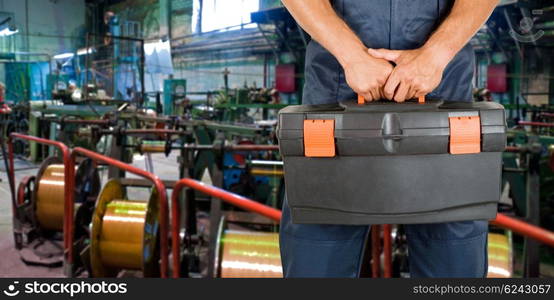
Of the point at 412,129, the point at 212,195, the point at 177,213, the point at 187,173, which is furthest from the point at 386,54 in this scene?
the point at 187,173

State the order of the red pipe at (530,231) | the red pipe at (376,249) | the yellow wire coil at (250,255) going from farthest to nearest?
1. the yellow wire coil at (250,255)
2. the red pipe at (376,249)
3. the red pipe at (530,231)

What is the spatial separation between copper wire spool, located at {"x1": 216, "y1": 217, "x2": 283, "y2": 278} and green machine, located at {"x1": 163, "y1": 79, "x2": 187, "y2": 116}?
7912mm

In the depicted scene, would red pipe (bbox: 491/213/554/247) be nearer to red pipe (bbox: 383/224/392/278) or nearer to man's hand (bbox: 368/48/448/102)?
man's hand (bbox: 368/48/448/102)

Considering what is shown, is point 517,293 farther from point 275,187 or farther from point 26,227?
point 26,227

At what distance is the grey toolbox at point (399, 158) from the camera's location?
2.75 ft

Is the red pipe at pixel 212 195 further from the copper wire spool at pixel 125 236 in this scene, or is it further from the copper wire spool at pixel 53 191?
the copper wire spool at pixel 53 191

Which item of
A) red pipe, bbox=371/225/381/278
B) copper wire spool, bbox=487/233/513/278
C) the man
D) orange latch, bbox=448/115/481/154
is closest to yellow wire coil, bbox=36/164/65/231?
red pipe, bbox=371/225/381/278

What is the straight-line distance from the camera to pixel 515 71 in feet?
30.5

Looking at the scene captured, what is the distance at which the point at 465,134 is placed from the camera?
84 centimetres

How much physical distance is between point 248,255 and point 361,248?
5.57 ft

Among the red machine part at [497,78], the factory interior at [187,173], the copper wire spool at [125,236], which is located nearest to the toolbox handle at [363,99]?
the factory interior at [187,173]

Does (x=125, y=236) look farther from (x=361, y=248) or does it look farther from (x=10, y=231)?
(x=361, y=248)

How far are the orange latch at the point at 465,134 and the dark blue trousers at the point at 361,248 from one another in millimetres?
187

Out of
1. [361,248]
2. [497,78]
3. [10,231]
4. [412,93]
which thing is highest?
[497,78]
